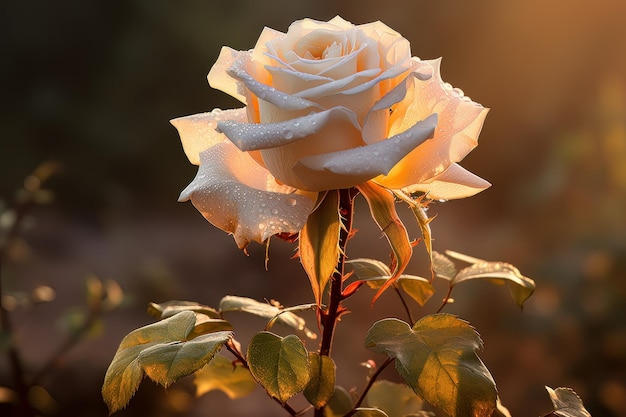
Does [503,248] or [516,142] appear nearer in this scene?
[503,248]

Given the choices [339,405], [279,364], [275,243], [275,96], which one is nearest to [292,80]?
[275,96]

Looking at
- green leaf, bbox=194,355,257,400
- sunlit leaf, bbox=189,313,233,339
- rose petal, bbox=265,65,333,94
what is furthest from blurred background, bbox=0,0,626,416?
rose petal, bbox=265,65,333,94

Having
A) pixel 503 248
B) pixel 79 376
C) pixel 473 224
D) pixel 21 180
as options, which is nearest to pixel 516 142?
pixel 473 224

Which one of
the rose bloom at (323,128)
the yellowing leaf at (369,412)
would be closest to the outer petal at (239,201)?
the rose bloom at (323,128)

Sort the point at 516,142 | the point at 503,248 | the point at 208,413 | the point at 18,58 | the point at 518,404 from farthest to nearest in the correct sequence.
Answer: the point at 18,58 → the point at 516,142 → the point at 503,248 → the point at 208,413 → the point at 518,404

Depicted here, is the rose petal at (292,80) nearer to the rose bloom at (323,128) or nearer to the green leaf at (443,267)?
the rose bloom at (323,128)

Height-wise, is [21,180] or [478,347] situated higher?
[478,347]

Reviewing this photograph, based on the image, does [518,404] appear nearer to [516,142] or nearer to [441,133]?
[516,142]

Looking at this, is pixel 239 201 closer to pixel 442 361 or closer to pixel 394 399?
pixel 442 361
